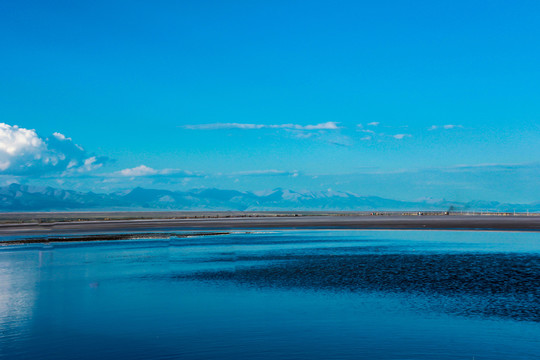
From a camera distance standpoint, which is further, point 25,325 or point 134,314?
point 134,314

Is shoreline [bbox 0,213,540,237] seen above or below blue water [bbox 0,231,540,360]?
above

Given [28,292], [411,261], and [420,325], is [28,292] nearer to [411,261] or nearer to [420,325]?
[420,325]

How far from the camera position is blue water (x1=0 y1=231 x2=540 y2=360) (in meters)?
18.0

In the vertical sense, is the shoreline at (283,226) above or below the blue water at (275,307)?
above

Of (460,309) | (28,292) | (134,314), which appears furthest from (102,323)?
(460,309)

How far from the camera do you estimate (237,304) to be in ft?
84.4

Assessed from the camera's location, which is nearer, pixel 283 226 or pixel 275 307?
pixel 275 307

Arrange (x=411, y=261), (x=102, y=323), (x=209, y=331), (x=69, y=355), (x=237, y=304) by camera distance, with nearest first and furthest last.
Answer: (x=69, y=355)
(x=209, y=331)
(x=102, y=323)
(x=237, y=304)
(x=411, y=261)

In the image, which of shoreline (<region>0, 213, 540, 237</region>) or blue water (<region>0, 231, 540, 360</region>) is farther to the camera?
shoreline (<region>0, 213, 540, 237</region>)

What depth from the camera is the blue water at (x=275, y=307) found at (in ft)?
58.9

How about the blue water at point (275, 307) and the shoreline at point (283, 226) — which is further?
the shoreline at point (283, 226)

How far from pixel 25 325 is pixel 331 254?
30.7 metres

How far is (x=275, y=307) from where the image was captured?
81.5ft

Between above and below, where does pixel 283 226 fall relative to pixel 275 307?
above
